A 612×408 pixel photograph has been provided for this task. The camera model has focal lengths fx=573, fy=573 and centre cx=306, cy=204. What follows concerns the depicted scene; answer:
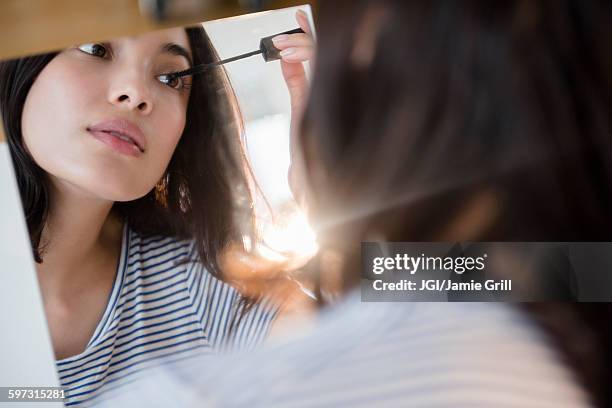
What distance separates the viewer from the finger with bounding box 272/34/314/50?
26.3 inches

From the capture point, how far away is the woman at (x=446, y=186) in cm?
46

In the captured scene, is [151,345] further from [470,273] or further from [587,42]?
[587,42]

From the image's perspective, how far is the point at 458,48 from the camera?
44cm

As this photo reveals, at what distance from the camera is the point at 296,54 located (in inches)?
26.2

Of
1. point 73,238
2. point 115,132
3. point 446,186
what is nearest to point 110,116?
point 115,132

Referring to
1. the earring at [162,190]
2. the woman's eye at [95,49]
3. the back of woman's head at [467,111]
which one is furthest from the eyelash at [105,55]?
the back of woman's head at [467,111]

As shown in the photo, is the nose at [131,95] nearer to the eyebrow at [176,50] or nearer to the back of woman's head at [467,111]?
the eyebrow at [176,50]

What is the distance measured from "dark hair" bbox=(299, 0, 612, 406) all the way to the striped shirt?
0.04 meters

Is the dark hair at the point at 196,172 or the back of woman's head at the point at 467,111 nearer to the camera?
the back of woman's head at the point at 467,111

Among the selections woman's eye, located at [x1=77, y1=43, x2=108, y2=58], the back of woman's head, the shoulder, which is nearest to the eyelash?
woman's eye, located at [x1=77, y1=43, x2=108, y2=58]

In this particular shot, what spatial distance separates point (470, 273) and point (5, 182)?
0.56m

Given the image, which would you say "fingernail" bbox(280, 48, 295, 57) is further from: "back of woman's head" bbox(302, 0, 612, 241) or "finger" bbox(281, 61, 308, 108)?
"back of woman's head" bbox(302, 0, 612, 241)

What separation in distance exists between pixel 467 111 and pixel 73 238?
1.57 ft

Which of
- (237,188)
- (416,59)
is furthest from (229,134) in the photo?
(416,59)
